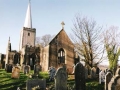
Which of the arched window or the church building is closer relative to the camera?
the church building

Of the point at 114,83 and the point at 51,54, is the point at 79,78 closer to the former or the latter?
the point at 114,83

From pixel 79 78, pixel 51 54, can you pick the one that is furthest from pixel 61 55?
pixel 79 78

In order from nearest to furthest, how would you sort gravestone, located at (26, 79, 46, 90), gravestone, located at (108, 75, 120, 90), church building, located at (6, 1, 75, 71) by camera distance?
gravestone, located at (108, 75, 120, 90), gravestone, located at (26, 79, 46, 90), church building, located at (6, 1, 75, 71)

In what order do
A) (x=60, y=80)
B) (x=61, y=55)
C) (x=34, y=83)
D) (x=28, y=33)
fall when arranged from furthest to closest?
1. (x=28, y=33)
2. (x=61, y=55)
3. (x=34, y=83)
4. (x=60, y=80)

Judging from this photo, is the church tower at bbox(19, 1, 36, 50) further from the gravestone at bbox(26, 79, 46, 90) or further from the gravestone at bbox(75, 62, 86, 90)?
the gravestone at bbox(75, 62, 86, 90)

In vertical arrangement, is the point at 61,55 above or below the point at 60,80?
above

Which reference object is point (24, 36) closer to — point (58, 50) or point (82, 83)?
point (58, 50)

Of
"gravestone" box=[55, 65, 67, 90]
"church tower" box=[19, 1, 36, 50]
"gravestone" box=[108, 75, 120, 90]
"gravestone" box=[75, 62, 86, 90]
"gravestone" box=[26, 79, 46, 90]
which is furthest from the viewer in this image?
"church tower" box=[19, 1, 36, 50]

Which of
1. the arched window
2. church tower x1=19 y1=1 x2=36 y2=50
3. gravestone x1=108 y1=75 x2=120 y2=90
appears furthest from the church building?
gravestone x1=108 y1=75 x2=120 y2=90

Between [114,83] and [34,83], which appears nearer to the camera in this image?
[114,83]

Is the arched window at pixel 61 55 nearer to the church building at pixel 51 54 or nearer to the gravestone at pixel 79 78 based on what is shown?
the church building at pixel 51 54

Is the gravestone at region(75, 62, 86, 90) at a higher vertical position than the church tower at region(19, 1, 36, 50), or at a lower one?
lower

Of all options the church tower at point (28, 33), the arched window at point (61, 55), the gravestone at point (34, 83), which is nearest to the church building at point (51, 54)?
the arched window at point (61, 55)

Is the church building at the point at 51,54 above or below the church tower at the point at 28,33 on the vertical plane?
below
